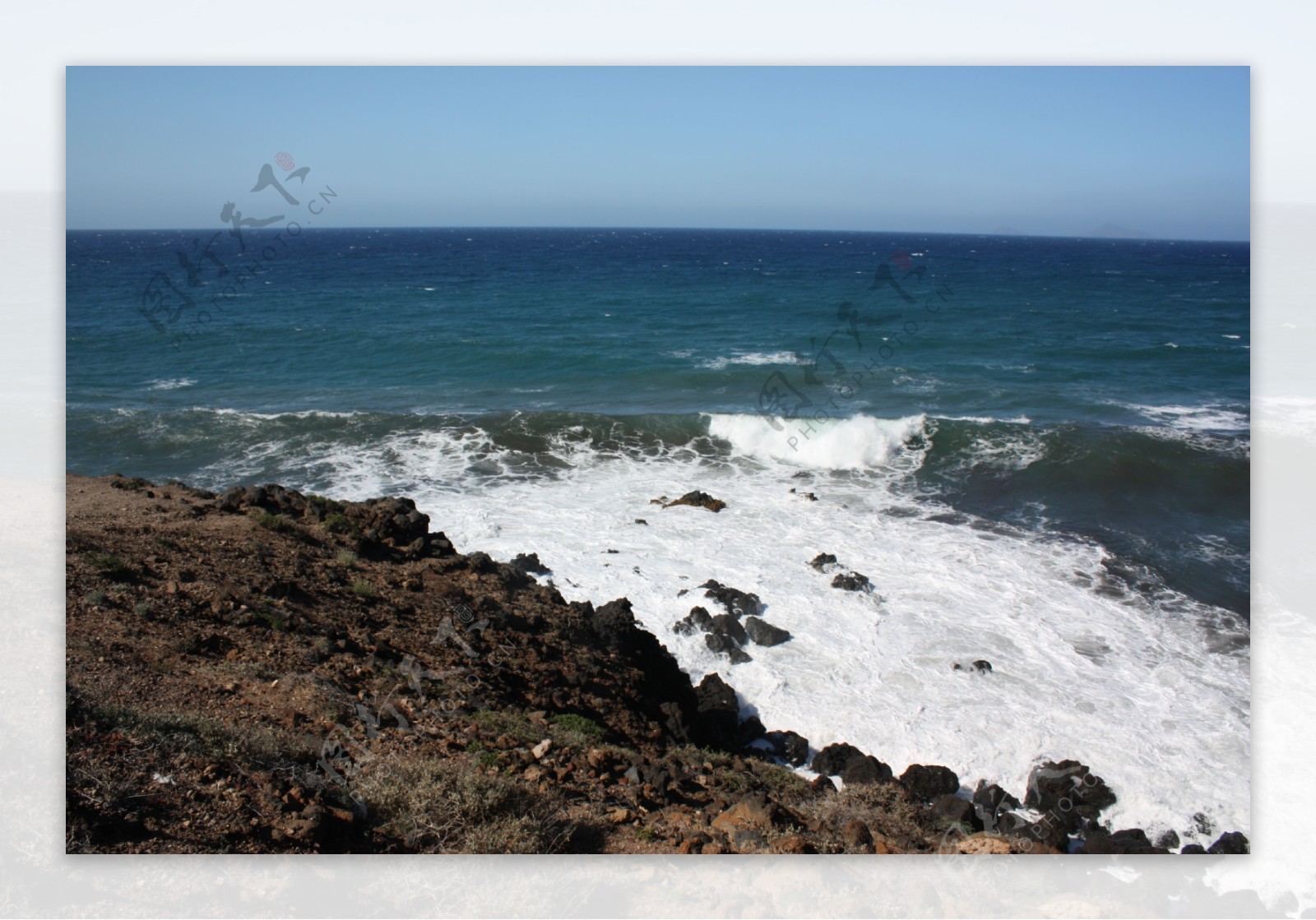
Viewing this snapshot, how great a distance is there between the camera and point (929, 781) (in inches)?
269

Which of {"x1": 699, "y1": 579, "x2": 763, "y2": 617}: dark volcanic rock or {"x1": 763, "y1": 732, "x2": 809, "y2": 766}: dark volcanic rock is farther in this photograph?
{"x1": 699, "y1": 579, "x2": 763, "y2": 617}: dark volcanic rock

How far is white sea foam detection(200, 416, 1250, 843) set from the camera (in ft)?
24.6

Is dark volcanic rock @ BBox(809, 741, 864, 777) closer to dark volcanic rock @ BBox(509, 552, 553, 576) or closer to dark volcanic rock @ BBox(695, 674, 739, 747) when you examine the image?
dark volcanic rock @ BBox(695, 674, 739, 747)

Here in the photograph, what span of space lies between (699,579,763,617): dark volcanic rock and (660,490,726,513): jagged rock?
2.90 m

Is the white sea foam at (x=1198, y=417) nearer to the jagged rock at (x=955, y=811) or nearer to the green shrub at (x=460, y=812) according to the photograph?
the jagged rock at (x=955, y=811)

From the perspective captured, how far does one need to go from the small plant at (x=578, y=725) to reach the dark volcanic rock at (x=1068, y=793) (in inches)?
142

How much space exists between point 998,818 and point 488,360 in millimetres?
19167

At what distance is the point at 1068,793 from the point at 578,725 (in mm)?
4065

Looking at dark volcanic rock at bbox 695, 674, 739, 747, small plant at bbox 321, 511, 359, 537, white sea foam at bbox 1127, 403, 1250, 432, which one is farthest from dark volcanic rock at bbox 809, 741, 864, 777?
white sea foam at bbox 1127, 403, 1250, 432

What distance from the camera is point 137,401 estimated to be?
18.8 metres

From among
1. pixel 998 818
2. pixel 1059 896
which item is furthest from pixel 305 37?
pixel 998 818

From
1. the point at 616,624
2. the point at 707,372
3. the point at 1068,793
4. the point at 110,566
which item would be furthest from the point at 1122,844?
the point at 707,372

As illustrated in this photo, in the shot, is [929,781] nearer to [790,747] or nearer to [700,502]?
[790,747]

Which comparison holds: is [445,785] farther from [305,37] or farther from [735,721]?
[305,37]
